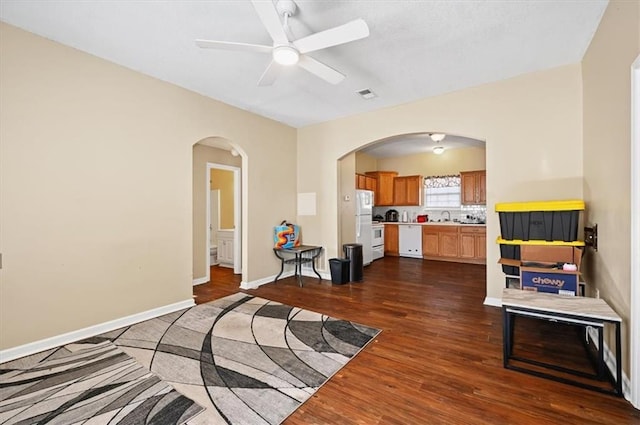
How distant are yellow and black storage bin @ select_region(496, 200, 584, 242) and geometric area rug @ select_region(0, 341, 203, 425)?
Result: 129 inches

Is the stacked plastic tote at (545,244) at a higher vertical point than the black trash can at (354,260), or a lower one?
higher

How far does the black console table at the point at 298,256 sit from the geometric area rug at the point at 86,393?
280 centimetres

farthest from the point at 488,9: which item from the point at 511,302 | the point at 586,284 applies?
the point at 586,284

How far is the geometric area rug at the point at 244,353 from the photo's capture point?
1.86m

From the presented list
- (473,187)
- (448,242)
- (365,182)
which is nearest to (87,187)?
(365,182)

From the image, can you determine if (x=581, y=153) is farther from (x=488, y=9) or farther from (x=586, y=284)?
(x=488, y=9)

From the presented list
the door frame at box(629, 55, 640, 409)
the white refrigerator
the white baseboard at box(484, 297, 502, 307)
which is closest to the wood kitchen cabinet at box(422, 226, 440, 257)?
the white refrigerator

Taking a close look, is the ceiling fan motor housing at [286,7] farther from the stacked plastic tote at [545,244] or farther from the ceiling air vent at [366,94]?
the stacked plastic tote at [545,244]

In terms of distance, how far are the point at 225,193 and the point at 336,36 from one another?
218 inches

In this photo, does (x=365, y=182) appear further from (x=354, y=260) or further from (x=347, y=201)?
(x=354, y=260)

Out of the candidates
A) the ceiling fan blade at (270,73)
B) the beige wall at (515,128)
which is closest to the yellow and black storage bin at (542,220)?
the beige wall at (515,128)

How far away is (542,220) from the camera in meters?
2.78

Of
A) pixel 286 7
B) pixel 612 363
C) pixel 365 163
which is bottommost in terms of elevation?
pixel 612 363

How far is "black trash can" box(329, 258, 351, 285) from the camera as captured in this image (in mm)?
4789
